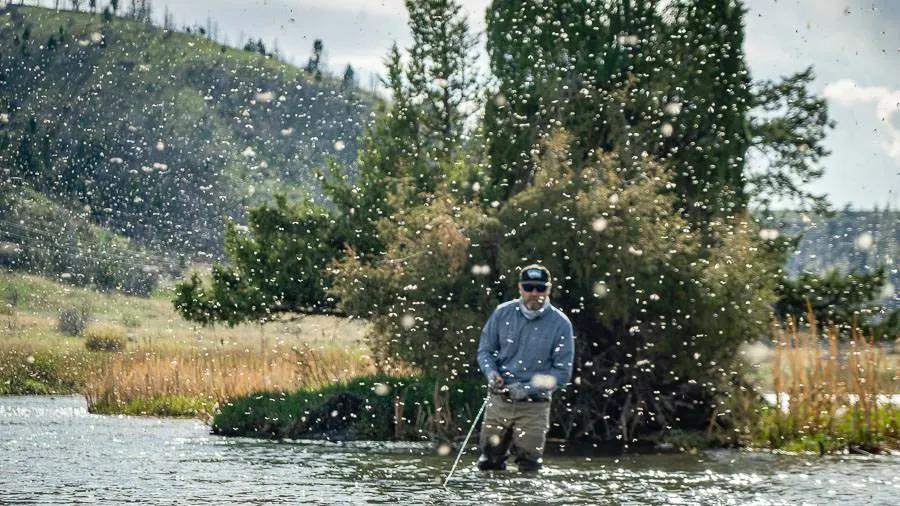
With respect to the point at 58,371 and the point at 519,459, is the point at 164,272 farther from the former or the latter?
the point at 519,459

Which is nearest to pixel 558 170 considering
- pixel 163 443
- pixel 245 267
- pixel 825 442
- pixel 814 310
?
pixel 825 442

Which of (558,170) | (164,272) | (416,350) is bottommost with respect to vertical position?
(416,350)

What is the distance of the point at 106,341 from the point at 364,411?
184 feet

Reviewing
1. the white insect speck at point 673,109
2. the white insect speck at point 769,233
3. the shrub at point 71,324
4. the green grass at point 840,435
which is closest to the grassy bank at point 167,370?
the shrub at point 71,324

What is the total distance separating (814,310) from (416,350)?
15.6m

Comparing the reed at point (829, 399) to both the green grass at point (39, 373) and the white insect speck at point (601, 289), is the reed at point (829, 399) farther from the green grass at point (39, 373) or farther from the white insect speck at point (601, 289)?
the green grass at point (39, 373)

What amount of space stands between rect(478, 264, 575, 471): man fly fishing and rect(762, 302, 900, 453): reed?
5347 mm

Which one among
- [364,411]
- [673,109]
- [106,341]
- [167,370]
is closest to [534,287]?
[364,411]

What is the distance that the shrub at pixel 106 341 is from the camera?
73.6 metres

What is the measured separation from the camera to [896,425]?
19.2 m

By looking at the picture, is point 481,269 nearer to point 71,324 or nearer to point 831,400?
point 831,400

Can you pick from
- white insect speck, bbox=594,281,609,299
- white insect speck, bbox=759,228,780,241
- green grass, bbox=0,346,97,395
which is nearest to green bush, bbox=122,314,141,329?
green grass, bbox=0,346,97,395

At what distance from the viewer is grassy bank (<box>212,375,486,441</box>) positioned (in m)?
20.5

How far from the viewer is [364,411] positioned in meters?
21.4
